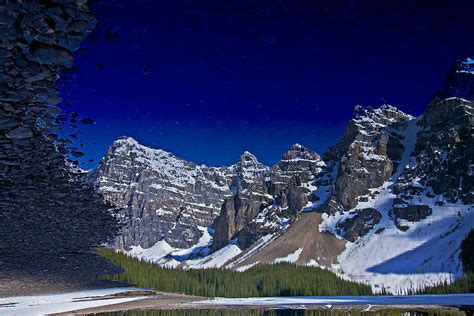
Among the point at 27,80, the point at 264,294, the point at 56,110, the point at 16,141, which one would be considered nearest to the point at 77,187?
the point at 16,141

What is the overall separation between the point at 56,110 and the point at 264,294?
13767 cm

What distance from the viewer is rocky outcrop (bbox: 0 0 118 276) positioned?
35.4 ft

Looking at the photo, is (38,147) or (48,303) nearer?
(38,147)

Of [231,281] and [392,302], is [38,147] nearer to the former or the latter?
[392,302]

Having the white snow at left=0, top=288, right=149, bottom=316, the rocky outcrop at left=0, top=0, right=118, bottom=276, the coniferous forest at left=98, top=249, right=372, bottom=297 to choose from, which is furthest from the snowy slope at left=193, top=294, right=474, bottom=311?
the rocky outcrop at left=0, top=0, right=118, bottom=276

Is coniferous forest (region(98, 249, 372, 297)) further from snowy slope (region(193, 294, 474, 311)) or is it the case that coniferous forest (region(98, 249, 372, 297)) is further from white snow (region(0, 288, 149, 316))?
white snow (region(0, 288, 149, 316))

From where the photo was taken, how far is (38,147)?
2281 centimetres

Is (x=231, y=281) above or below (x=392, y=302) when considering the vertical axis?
above

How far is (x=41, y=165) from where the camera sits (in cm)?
2491

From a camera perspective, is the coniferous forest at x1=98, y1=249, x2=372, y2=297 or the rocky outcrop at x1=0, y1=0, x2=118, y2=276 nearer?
the rocky outcrop at x1=0, y1=0, x2=118, y2=276

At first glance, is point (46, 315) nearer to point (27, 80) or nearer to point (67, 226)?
point (67, 226)

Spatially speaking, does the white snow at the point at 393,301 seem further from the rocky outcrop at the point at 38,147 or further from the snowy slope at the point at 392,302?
the rocky outcrop at the point at 38,147

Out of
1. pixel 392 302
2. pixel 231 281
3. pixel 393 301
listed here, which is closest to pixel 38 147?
pixel 392 302

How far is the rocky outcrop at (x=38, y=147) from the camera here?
10797 millimetres
